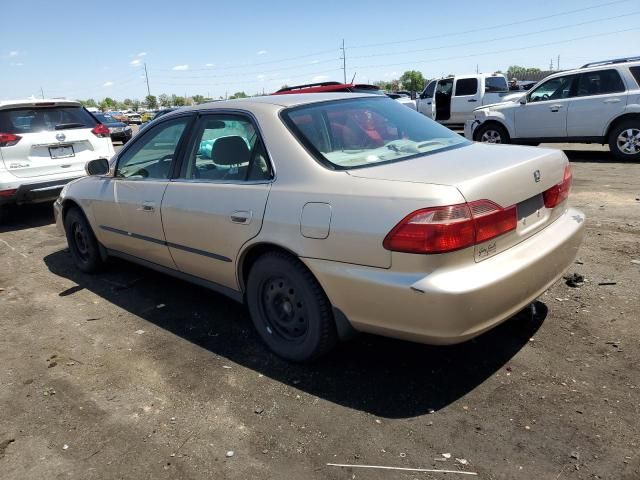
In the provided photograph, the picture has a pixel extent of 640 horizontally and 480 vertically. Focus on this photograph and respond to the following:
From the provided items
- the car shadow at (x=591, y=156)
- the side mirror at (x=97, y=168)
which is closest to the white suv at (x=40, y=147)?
the side mirror at (x=97, y=168)

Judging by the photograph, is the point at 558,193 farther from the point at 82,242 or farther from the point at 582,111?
the point at 582,111

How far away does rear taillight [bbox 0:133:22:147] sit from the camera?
23.9 ft

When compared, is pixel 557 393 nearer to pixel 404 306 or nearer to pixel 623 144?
pixel 404 306

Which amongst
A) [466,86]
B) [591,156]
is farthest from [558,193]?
[466,86]

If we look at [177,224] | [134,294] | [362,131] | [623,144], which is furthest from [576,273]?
[623,144]

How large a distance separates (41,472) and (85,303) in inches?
90.6

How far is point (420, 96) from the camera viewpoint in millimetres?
19266

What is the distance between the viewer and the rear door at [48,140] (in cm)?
739

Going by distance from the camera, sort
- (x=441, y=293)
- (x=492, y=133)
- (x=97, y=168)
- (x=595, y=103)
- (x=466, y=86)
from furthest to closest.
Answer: (x=466, y=86)
(x=492, y=133)
(x=595, y=103)
(x=97, y=168)
(x=441, y=293)

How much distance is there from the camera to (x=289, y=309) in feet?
10.8

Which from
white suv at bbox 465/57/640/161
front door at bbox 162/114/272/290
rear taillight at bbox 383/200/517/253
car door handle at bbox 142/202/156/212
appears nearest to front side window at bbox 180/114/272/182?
front door at bbox 162/114/272/290

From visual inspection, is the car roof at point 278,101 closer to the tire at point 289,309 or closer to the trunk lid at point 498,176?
the trunk lid at point 498,176

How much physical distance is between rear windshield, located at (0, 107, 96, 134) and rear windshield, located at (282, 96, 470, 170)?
5.73 m

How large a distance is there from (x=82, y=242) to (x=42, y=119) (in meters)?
3.36
